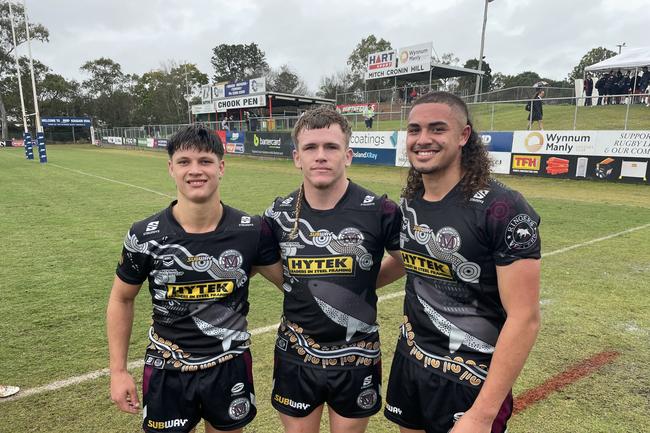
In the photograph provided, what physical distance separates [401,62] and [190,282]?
139 feet

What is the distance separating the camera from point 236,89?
45.7 meters

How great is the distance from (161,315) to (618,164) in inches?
670

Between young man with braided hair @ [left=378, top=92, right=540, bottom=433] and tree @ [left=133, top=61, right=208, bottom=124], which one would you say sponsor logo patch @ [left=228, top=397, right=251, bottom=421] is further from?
tree @ [left=133, top=61, right=208, bottom=124]

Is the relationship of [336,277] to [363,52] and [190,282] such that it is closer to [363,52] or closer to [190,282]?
[190,282]

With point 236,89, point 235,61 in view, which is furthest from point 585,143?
point 235,61

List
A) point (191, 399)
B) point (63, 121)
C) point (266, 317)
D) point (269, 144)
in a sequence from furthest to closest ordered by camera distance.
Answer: point (63, 121) → point (269, 144) → point (266, 317) → point (191, 399)

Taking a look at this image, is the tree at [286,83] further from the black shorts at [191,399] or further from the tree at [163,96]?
the black shorts at [191,399]

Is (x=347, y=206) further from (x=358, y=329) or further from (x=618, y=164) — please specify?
(x=618, y=164)

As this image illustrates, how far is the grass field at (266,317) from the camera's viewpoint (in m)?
3.23

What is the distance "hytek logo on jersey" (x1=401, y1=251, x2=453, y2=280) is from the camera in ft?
6.46

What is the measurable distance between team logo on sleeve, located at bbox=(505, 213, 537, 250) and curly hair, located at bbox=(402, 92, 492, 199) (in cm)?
23

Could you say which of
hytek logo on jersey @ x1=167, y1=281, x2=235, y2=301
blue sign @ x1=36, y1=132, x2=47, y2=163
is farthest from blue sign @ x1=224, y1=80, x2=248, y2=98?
hytek logo on jersey @ x1=167, y1=281, x2=235, y2=301

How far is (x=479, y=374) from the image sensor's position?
1924 millimetres

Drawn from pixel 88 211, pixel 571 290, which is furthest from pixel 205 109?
pixel 571 290
